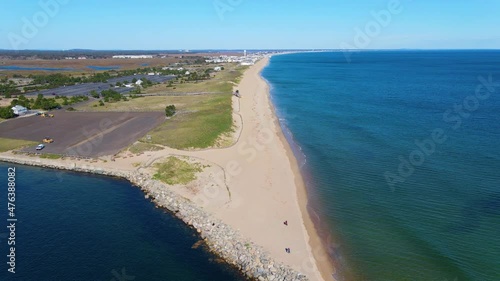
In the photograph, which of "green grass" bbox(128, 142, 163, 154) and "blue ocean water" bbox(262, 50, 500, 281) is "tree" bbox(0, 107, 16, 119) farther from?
"blue ocean water" bbox(262, 50, 500, 281)

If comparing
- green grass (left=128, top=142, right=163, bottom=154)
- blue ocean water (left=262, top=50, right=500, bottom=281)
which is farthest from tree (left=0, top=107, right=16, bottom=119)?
blue ocean water (left=262, top=50, right=500, bottom=281)

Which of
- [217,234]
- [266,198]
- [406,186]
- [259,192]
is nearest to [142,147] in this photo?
[259,192]

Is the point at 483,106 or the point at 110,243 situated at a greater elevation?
the point at 483,106

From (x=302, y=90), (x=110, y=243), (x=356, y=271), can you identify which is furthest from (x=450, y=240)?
(x=302, y=90)

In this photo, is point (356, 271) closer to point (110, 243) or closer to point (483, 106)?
point (110, 243)

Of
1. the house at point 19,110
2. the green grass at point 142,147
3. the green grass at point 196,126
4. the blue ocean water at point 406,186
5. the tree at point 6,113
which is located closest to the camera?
the blue ocean water at point 406,186

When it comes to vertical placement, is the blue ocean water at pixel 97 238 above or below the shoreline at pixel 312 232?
below

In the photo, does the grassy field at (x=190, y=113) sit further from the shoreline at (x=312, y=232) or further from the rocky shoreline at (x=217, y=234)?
the shoreline at (x=312, y=232)

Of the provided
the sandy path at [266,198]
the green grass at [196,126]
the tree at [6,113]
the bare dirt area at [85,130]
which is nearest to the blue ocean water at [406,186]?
the sandy path at [266,198]
